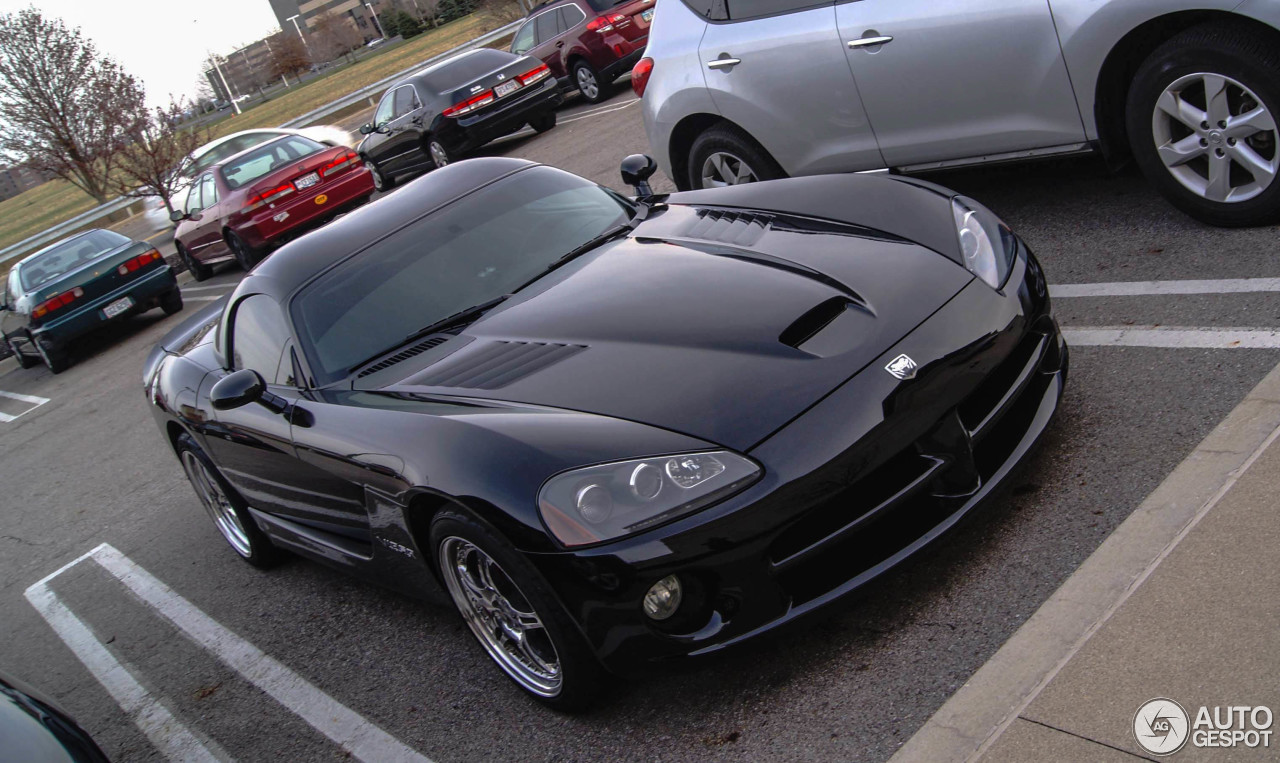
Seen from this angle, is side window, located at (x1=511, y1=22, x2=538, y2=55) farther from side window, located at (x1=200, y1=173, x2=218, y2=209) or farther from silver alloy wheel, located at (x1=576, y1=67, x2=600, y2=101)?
side window, located at (x1=200, y1=173, x2=218, y2=209)

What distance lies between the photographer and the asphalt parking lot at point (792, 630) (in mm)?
2936

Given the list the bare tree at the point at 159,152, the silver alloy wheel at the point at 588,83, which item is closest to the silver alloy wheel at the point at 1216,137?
the silver alloy wheel at the point at 588,83

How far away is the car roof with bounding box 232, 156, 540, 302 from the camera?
14.4ft

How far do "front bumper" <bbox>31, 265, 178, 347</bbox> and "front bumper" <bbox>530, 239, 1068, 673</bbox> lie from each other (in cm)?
1243

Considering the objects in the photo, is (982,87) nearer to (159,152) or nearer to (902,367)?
(902,367)

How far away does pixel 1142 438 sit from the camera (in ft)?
11.4

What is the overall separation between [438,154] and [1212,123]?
13.5 m

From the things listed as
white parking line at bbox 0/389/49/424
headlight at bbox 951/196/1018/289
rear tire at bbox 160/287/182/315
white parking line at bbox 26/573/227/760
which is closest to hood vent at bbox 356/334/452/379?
white parking line at bbox 26/573/227/760

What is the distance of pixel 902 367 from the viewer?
3.03 metres

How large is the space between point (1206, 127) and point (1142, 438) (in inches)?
68.6

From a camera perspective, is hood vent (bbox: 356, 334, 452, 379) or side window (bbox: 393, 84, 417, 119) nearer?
hood vent (bbox: 356, 334, 452, 379)

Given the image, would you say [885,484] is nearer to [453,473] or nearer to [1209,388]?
[453,473]

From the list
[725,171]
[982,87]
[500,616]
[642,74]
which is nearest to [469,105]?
[642,74]

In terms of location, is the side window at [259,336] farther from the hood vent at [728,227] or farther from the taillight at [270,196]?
the taillight at [270,196]
